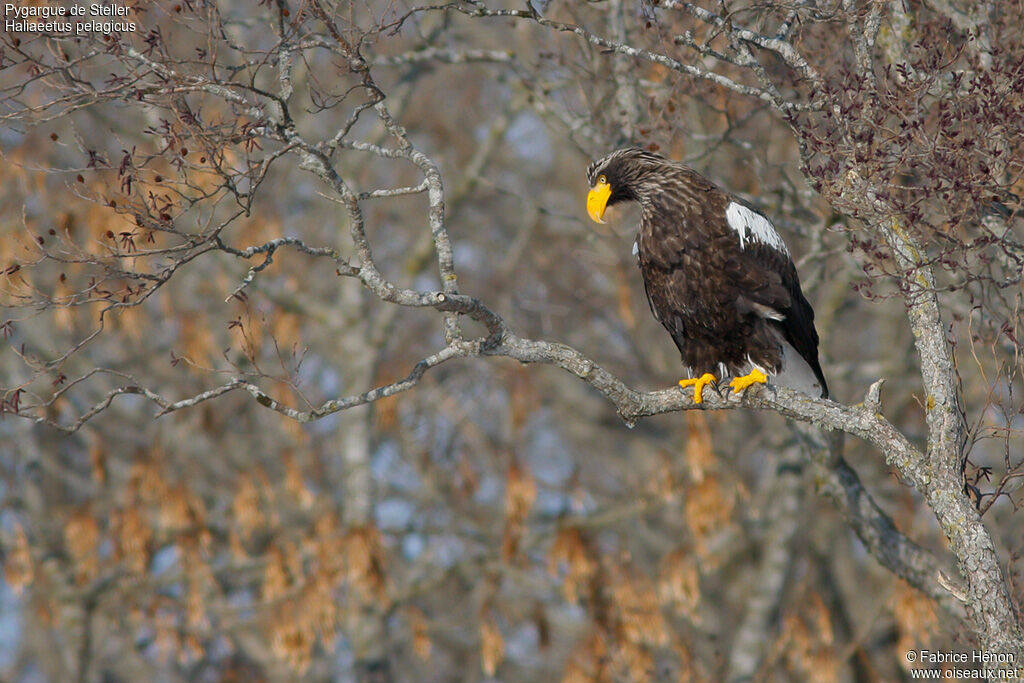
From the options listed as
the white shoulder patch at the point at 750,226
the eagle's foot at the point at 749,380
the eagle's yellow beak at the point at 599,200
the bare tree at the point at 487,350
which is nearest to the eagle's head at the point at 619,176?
the eagle's yellow beak at the point at 599,200

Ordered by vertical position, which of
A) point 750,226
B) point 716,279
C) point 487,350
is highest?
point 750,226

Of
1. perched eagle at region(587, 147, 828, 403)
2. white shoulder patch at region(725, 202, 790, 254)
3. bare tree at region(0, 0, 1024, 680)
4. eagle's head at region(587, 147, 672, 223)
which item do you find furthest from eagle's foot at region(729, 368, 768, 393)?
eagle's head at region(587, 147, 672, 223)

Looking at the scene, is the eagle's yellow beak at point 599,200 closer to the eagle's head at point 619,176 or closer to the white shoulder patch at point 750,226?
the eagle's head at point 619,176

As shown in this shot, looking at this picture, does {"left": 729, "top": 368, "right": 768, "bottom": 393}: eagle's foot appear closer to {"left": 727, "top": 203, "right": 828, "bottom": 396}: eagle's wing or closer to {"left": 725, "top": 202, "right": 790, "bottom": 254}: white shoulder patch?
{"left": 727, "top": 203, "right": 828, "bottom": 396}: eagle's wing

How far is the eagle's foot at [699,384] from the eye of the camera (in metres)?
4.83

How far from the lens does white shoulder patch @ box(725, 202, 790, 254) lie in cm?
532

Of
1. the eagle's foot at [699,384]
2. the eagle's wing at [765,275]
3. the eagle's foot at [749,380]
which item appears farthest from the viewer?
the eagle's wing at [765,275]

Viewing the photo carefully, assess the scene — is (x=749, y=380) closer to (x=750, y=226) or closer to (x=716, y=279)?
(x=716, y=279)

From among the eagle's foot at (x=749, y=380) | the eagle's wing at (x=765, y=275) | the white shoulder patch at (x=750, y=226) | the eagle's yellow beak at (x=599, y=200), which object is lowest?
the eagle's foot at (x=749, y=380)

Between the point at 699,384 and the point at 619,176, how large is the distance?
1.39 metres

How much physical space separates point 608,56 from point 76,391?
697 centimetres

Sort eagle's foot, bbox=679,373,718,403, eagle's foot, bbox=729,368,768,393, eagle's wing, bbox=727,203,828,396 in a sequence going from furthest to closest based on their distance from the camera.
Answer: eagle's wing, bbox=727,203,828,396 < eagle's foot, bbox=729,368,768,393 < eagle's foot, bbox=679,373,718,403

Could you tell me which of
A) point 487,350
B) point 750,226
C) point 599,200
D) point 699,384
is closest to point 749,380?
point 699,384

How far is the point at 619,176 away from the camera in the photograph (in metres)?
5.87
